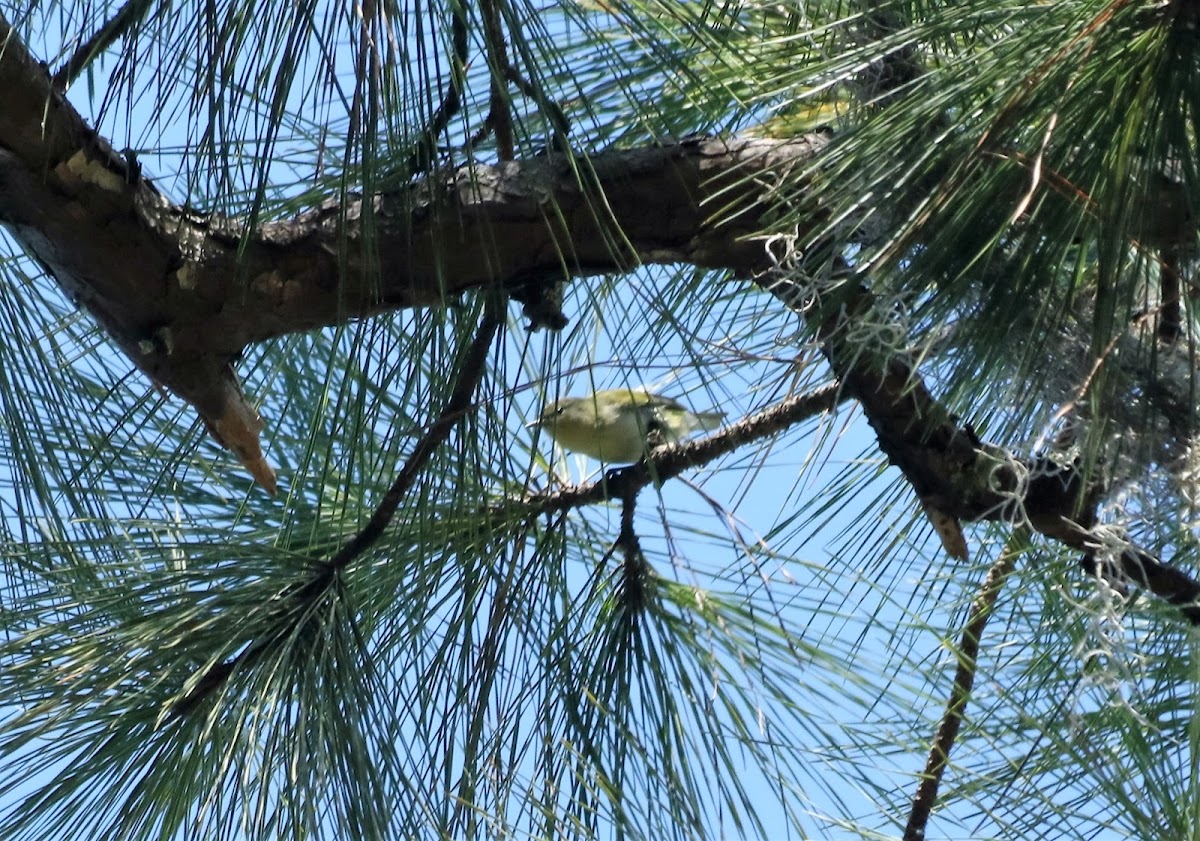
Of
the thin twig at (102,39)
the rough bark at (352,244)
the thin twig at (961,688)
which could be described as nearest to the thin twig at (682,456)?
the rough bark at (352,244)

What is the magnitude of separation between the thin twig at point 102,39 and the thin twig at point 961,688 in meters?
0.62

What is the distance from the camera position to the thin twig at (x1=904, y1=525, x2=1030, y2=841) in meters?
0.95

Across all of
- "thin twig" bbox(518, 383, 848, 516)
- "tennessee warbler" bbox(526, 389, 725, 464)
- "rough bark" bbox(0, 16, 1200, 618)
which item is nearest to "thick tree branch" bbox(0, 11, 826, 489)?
"rough bark" bbox(0, 16, 1200, 618)

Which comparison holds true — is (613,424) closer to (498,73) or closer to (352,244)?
(352,244)

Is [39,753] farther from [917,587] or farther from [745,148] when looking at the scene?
[917,587]

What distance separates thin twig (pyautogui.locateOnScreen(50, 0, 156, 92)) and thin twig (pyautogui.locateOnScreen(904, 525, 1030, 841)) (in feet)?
2.04

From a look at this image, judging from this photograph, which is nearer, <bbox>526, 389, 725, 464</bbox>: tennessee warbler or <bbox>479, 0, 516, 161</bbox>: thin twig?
<bbox>479, 0, 516, 161</bbox>: thin twig

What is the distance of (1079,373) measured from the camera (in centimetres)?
65

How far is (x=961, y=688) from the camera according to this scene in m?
0.97

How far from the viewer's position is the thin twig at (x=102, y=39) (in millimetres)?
653

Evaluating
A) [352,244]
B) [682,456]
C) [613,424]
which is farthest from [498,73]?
[613,424]

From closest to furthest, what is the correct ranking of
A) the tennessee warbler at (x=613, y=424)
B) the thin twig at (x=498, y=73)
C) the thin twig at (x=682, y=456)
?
the thin twig at (x=498, y=73) → the thin twig at (x=682, y=456) → the tennessee warbler at (x=613, y=424)

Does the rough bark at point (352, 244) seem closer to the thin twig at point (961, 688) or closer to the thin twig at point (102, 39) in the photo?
the thin twig at point (102, 39)

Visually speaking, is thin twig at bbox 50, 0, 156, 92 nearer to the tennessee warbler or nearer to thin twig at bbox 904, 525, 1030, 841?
the tennessee warbler
